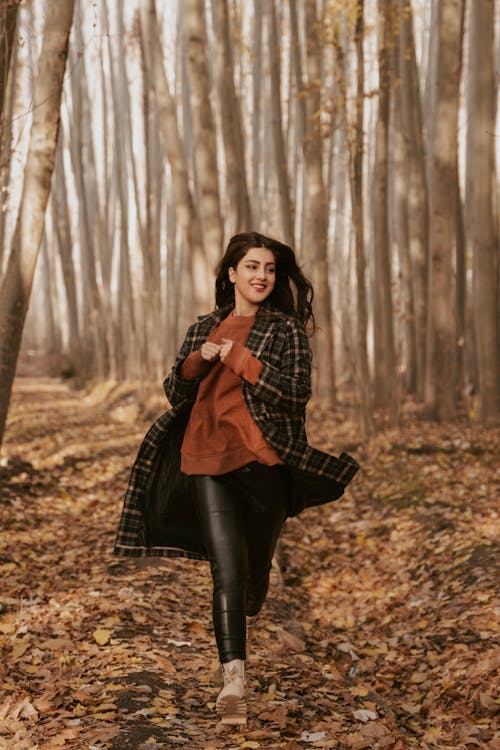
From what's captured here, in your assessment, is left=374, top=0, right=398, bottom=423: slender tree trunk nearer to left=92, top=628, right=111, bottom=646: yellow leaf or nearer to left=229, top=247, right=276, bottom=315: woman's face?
left=92, top=628, right=111, bottom=646: yellow leaf

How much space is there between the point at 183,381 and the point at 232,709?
1225mm

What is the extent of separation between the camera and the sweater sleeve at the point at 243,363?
3.41 metres

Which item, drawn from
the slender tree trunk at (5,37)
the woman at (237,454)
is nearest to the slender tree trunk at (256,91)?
the slender tree trunk at (5,37)

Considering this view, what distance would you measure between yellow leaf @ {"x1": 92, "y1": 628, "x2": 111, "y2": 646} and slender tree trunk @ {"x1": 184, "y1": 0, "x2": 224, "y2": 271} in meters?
5.46

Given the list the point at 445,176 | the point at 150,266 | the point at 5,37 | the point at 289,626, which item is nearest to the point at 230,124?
the point at 445,176

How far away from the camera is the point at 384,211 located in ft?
38.1

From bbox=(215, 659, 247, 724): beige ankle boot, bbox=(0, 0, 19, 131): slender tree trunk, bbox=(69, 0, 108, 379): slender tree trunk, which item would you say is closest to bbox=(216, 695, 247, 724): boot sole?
bbox=(215, 659, 247, 724): beige ankle boot

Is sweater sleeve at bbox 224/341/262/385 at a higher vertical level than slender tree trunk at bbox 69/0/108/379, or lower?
lower

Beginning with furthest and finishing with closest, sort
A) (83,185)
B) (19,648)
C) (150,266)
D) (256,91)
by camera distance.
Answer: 1. (83,185)
2. (256,91)
3. (150,266)
4. (19,648)

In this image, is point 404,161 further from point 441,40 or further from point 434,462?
point 434,462

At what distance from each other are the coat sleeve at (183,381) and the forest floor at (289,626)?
3.81ft

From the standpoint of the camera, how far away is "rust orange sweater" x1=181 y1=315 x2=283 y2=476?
11.3 feet

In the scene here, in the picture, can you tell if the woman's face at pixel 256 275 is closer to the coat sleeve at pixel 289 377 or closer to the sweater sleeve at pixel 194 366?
the coat sleeve at pixel 289 377

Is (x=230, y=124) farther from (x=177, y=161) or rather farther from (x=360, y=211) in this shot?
(x=360, y=211)
